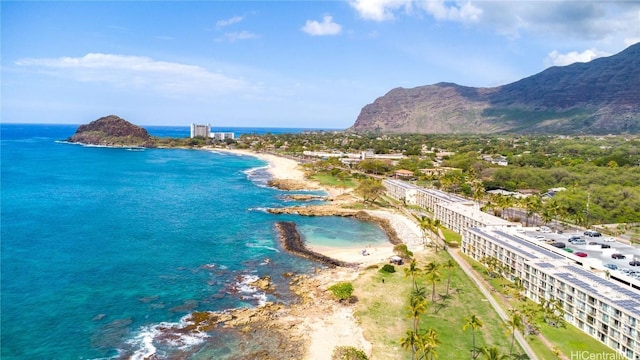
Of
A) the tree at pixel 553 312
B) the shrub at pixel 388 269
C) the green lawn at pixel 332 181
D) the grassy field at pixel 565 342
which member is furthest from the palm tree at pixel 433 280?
the green lawn at pixel 332 181

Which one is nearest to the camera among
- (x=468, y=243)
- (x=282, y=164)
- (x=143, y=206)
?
(x=468, y=243)

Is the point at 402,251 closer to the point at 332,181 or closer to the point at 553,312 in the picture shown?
the point at 553,312

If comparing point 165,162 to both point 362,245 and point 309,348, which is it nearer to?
point 362,245

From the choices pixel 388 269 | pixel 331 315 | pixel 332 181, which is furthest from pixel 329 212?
pixel 331 315

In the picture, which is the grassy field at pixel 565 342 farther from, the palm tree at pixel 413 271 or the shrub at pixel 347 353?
the shrub at pixel 347 353

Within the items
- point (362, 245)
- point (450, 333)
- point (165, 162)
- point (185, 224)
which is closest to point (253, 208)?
point (185, 224)
